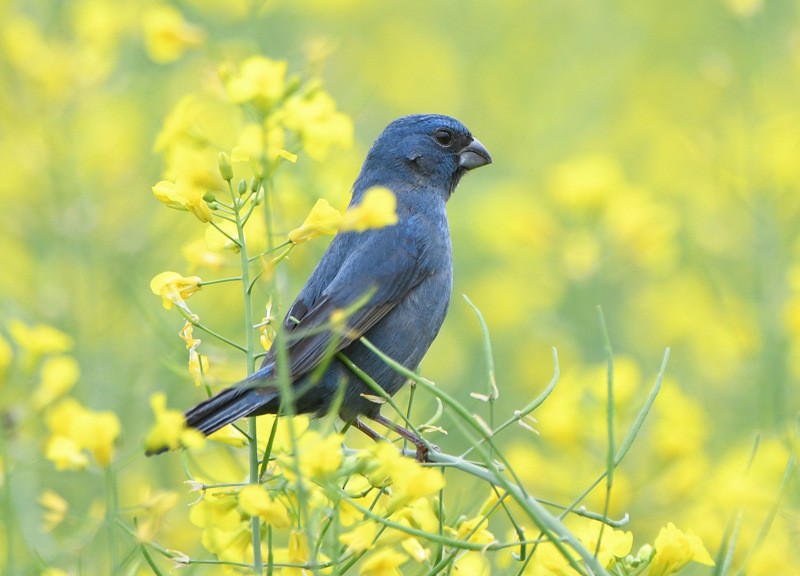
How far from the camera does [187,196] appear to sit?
2809 millimetres

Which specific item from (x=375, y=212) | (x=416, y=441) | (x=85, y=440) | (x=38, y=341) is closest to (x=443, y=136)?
(x=416, y=441)

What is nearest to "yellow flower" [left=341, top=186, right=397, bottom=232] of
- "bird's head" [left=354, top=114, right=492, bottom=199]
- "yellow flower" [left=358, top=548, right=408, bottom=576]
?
"yellow flower" [left=358, top=548, right=408, bottom=576]

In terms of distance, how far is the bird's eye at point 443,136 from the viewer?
4957mm

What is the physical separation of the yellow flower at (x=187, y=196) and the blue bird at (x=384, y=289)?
0.70 m

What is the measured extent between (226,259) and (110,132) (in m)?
4.46

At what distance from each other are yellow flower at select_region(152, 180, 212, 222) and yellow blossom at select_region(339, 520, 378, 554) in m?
0.83

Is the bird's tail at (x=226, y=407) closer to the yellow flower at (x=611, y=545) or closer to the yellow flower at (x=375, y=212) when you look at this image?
the yellow flower at (x=375, y=212)

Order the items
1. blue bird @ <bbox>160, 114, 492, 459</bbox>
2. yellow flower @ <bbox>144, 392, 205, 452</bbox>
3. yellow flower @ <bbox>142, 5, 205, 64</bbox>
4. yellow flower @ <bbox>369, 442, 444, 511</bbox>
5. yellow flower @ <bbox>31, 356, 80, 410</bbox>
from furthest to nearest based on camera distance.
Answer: yellow flower @ <bbox>142, 5, 205, 64</bbox> < blue bird @ <bbox>160, 114, 492, 459</bbox> < yellow flower @ <bbox>31, 356, 80, 410</bbox> < yellow flower @ <bbox>369, 442, 444, 511</bbox> < yellow flower @ <bbox>144, 392, 205, 452</bbox>

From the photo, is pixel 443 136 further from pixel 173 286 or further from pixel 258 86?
pixel 258 86

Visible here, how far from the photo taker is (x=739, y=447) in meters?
5.54

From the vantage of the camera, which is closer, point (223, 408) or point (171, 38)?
point (223, 408)

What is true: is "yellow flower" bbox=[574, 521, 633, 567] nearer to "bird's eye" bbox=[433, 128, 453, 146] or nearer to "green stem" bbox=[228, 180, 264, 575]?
"green stem" bbox=[228, 180, 264, 575]

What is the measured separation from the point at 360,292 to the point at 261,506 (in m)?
1.69

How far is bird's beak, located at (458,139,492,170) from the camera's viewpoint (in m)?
5.03
